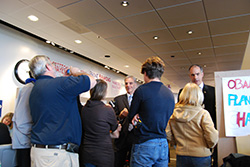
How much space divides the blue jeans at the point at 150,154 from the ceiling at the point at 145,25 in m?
2.23

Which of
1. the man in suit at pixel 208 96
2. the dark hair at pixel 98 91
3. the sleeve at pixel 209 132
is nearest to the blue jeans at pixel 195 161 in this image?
the sleeve at pixel 209 132

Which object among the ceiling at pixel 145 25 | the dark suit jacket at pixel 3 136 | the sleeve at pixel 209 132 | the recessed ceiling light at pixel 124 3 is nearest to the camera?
the sleeve at pixel 209 132

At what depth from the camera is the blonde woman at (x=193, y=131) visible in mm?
1828

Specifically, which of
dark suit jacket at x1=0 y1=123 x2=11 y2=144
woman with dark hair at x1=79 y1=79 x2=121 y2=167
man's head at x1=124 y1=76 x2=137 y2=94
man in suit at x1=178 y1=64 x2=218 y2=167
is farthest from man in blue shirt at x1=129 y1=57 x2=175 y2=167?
dark suit jacket at x1=0 y1=123 x2=11 y2=144

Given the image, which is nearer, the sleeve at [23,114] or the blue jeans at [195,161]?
the sleeve at [23,114]

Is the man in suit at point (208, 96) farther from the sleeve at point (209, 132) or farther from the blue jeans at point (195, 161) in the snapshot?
the sleeve at point (209, 132)

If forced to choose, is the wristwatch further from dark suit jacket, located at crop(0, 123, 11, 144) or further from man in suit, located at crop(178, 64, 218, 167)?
man in suit, located at crop(178, 64, 218, 167)

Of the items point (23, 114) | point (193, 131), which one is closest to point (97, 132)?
point (23, 114)

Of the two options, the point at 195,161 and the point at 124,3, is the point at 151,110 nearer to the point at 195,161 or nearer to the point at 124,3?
the point at 195,161

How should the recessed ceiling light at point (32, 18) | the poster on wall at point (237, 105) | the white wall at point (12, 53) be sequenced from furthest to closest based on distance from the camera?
the white wall at point (12, 53)
the recessed ceiling light at point (32, 18)
the poster on wall at point (237, 105)

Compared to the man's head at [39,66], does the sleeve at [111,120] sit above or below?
below

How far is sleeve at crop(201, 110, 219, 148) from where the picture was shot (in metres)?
1.79

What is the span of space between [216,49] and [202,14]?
2171mm

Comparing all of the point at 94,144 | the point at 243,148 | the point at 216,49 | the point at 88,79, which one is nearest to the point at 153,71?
the point at 88,79
